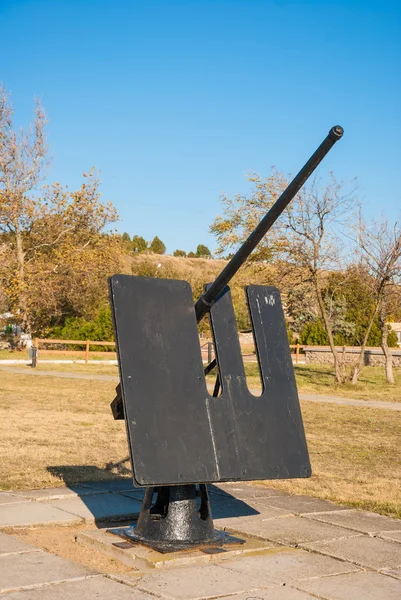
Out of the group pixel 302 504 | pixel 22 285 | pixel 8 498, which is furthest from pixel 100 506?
pixel 22 285

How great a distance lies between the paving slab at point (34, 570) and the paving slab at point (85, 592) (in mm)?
82

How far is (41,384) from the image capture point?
753 inches

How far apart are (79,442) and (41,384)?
32.0 feet

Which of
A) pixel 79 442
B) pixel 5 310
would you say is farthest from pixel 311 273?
pixel 5 310

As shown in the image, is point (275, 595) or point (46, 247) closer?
point (275, 595)

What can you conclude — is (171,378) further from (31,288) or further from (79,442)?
(31,288)

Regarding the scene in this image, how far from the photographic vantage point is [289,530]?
529cm

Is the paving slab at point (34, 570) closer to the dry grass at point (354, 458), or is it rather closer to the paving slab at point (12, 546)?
the paving slab at point (12, 546)

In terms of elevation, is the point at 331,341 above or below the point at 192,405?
above

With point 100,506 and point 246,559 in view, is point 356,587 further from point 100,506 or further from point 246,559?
point 100,506

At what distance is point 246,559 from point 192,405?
0.94 m

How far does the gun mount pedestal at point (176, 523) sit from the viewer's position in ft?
15.3

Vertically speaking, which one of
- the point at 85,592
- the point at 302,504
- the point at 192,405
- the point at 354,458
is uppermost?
the point at 192,405

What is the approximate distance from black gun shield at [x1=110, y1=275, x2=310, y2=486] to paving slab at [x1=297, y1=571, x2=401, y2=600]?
2.41 ft
